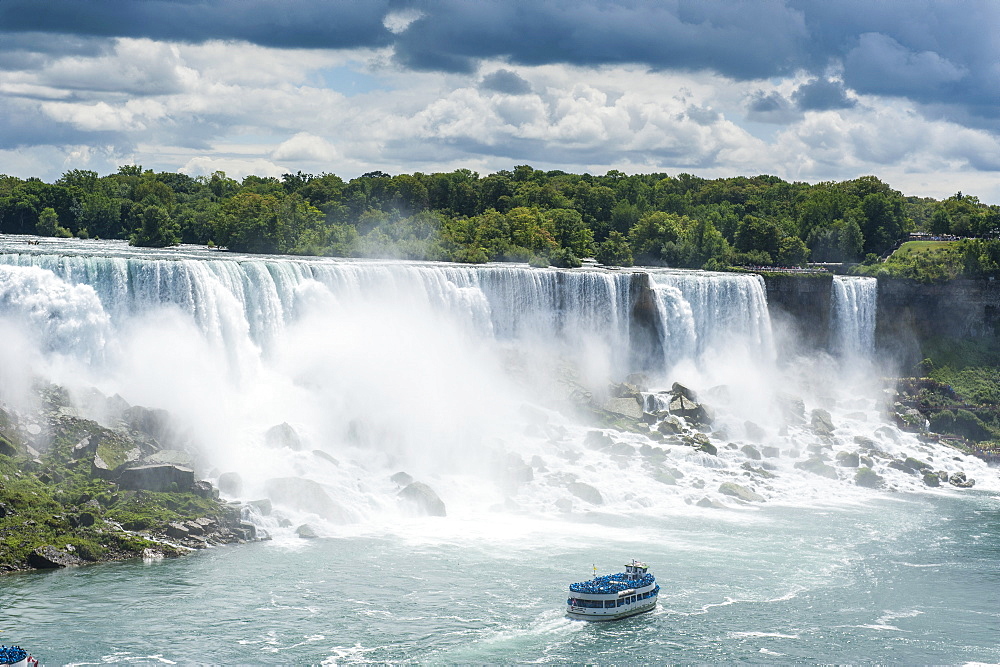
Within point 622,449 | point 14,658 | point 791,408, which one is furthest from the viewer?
point 791,408

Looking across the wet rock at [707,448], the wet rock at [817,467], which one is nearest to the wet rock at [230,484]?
the wet rock at [707,448]

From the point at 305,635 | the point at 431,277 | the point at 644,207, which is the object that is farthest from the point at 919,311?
the point at 305,635

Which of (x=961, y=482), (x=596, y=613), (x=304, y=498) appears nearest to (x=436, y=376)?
(x=304, y=498)

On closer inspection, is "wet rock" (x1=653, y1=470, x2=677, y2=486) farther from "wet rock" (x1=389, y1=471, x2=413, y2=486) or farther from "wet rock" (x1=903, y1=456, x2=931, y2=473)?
"wet rock" (x1=903, y1=456, x2=931, y2=473)

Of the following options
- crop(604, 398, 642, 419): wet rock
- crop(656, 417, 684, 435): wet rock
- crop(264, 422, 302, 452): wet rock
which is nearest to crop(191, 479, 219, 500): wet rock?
crop(264, 422, 302, 452): wet rock

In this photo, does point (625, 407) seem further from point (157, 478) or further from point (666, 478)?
point (157, 478)
